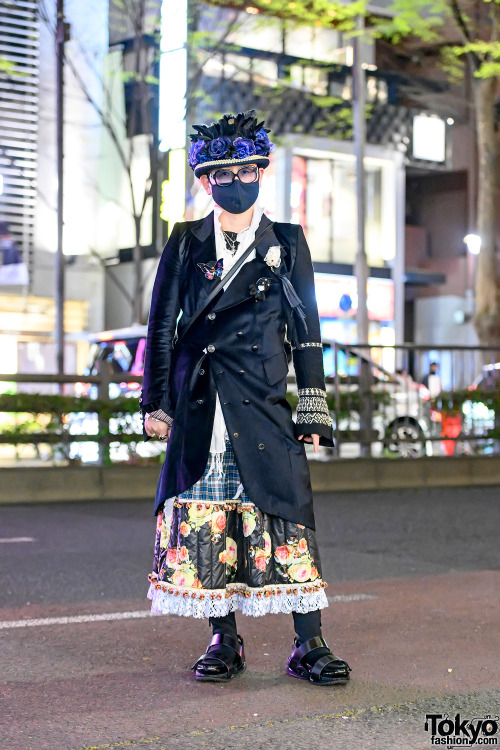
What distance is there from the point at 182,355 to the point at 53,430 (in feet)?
27.9

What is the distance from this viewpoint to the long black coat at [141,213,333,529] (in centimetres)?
433

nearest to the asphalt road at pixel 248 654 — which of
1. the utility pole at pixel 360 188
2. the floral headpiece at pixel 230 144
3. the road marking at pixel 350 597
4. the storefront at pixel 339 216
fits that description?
the road marking at pixel 350 597

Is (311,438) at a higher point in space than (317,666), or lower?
higher

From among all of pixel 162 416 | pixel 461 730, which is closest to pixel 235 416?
pixel 162 416

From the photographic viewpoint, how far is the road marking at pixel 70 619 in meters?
5.55

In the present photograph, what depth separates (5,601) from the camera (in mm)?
6258

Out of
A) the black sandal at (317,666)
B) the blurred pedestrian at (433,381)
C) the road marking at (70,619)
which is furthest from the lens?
the blurred pedestrian at (433,381)

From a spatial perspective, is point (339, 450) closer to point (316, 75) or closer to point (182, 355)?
point (182, 355)

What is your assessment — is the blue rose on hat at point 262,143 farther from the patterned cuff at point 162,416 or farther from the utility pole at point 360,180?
the utility pole at point 360,180

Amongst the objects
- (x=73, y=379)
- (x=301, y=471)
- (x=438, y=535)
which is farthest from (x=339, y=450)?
(x=301, y=471)

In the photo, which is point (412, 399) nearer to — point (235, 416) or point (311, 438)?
point (311, 438)

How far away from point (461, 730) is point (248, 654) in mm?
1365

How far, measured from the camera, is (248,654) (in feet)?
16.0

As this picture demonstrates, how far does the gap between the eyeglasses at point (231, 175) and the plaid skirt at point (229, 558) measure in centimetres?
100
